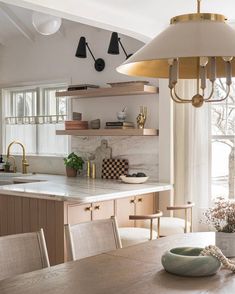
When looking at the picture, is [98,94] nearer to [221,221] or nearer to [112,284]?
[221,221]

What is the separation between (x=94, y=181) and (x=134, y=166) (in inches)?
19.6

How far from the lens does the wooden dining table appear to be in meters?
2.06

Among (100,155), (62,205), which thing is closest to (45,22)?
(62,205)

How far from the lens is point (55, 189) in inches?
181

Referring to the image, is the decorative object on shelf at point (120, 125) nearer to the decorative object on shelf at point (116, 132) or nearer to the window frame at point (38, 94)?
the decorative object on shelf at point (116, 132)

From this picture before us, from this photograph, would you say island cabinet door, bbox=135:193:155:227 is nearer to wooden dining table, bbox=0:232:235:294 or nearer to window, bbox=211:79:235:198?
window, bbox=211:79:235:198

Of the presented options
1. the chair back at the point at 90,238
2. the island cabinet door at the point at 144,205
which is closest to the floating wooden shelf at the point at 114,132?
the island cabinet door at the point at 144,205

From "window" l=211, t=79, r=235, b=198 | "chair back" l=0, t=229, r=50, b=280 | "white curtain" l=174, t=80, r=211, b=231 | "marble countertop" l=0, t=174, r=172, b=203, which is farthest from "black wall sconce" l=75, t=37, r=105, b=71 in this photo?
"chair back" l=0, t=229, r=50, b=280

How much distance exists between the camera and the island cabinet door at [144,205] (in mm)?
4934

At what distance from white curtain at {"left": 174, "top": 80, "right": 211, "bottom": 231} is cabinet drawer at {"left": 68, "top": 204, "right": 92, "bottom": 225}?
1.29 m

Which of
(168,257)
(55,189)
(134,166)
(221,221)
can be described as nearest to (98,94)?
(134,166)

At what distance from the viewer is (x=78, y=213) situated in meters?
4.26

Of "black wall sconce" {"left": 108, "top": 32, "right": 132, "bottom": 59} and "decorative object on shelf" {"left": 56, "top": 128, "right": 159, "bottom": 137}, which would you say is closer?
"decorative object on shelf" {"left": 56, "top": 128, "right": 159, "bottom": 137}

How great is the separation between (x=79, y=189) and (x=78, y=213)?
447mm
